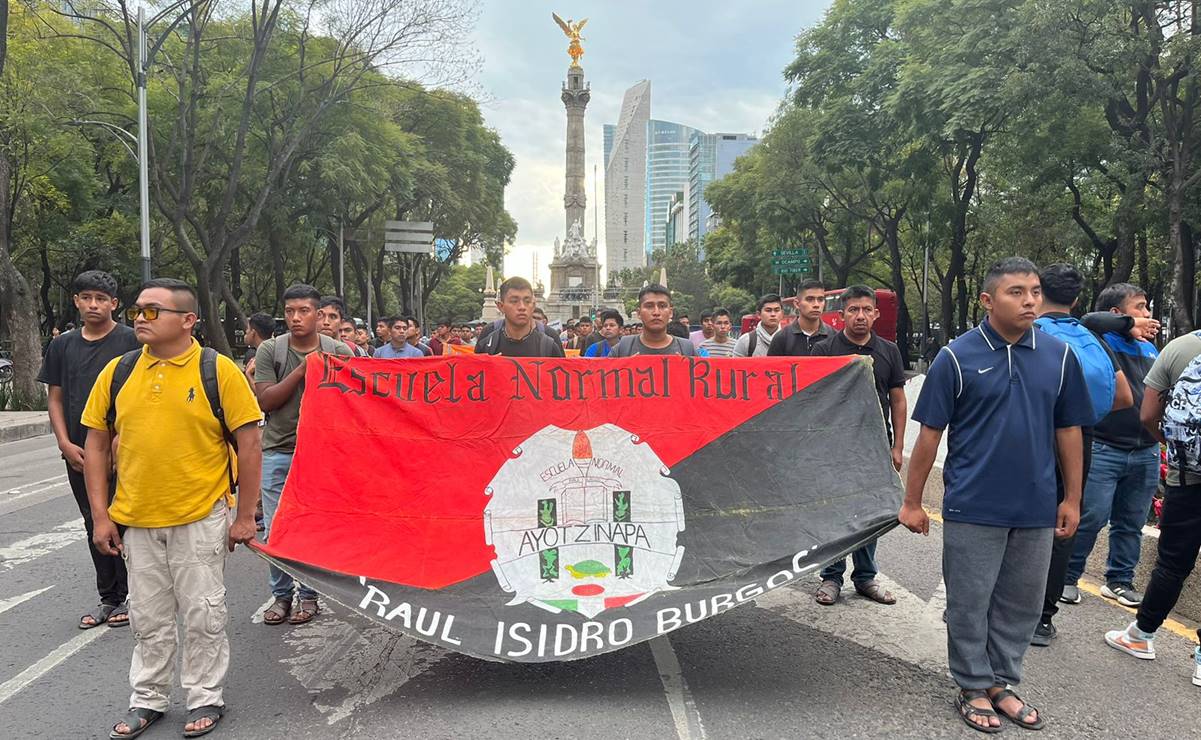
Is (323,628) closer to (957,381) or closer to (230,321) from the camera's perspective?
(957,381)

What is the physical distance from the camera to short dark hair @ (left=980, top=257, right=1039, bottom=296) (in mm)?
3342

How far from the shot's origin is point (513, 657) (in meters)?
3.45

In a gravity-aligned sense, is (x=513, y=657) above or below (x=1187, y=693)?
above

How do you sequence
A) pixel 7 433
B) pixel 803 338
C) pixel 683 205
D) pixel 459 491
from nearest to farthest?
pixel 459 491
pixel 803 338
pixel 7 433
pixel 683 205

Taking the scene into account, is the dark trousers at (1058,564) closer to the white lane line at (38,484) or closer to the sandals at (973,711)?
the sandals at (973,711)

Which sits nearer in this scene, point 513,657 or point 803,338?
point 513,657

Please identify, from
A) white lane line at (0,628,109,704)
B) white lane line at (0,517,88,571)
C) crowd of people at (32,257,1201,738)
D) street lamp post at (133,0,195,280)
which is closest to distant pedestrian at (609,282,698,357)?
crowd of people at (32,257,1201,738)

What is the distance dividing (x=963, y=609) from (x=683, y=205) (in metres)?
159

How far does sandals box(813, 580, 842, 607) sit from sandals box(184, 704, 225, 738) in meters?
Answer: 3.25

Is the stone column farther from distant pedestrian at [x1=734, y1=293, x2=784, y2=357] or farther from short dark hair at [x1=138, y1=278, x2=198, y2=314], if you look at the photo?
short dark hair at [x1=138, y1=278, x2=198, y2=314]

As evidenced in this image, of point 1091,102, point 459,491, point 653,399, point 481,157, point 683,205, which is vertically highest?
point 683,205

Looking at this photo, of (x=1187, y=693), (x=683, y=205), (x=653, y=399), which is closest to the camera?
(x=1187, y=693)

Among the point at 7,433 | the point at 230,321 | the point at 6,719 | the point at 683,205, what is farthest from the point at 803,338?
the point at 683,205

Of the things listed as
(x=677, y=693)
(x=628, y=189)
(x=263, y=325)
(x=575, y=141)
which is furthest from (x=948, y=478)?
(x=628, y=189)
